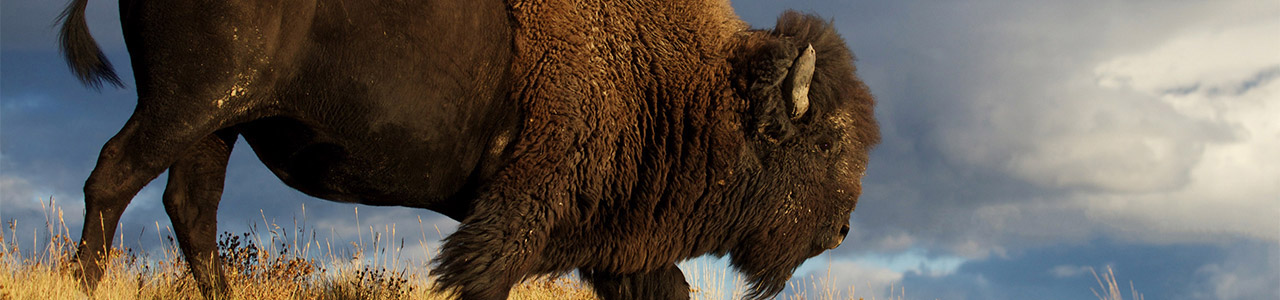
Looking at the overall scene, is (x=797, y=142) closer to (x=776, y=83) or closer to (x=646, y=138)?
(x=776, y=83)

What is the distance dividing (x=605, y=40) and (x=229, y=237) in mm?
2768

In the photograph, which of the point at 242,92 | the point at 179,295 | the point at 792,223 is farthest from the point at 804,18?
the point at 179,295

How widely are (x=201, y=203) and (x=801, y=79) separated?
10.8 ft

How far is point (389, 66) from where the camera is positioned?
4.34 metres

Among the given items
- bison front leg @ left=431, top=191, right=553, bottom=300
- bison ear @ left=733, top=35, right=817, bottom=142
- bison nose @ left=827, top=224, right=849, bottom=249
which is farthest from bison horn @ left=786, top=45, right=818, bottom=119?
bison front leg @ left=431, top=191, right=553, bottom=300

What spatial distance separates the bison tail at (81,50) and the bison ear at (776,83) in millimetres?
3378

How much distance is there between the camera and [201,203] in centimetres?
521

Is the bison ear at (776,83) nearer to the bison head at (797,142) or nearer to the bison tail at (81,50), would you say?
the bison head at (797,142)

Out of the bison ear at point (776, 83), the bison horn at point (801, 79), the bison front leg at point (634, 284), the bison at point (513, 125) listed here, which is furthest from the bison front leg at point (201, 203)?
the bison horn at point (801, 79)

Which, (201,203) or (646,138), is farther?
(201,203)

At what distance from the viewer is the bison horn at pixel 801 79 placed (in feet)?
16.5

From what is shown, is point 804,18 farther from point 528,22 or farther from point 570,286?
point 570,286

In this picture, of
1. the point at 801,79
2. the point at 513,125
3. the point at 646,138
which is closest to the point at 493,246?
the point at 513,125

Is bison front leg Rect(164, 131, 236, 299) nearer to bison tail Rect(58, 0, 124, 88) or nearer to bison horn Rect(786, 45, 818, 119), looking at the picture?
bison tail Rect(58, 0, 124, 88)
